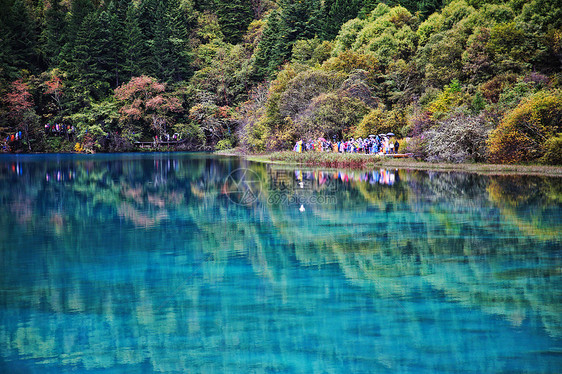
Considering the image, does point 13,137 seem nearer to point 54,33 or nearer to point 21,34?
point 21,34

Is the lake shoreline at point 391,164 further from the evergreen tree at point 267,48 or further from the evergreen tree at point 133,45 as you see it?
the evergreen tree at point 133,45

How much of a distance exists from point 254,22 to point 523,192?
59751mm

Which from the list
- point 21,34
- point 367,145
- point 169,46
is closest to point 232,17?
point 169,46

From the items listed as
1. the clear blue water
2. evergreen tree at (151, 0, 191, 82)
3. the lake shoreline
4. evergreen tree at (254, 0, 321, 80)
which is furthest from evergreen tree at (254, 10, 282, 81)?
the clear blue water

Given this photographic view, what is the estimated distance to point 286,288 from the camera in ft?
24.7

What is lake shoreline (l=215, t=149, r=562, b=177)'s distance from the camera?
76.9 feet

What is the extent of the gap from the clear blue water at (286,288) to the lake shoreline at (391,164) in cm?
858

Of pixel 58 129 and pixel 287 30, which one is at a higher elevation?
pixel 287 30

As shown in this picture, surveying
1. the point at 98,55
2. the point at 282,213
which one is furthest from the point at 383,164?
the point at 98,55

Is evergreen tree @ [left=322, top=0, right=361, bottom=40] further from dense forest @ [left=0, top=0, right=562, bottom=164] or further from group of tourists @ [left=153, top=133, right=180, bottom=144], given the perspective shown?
group of tourists @ [left=153, top=133, right=180, bottom=144]

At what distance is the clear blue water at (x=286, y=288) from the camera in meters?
5.39

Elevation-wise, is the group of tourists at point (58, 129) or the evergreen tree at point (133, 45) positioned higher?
the evergreen tree at point (133, 45)

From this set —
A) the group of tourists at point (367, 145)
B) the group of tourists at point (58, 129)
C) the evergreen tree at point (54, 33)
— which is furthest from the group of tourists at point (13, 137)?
the group of tourists at point (367, 145)

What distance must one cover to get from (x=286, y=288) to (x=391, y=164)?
23.5m
